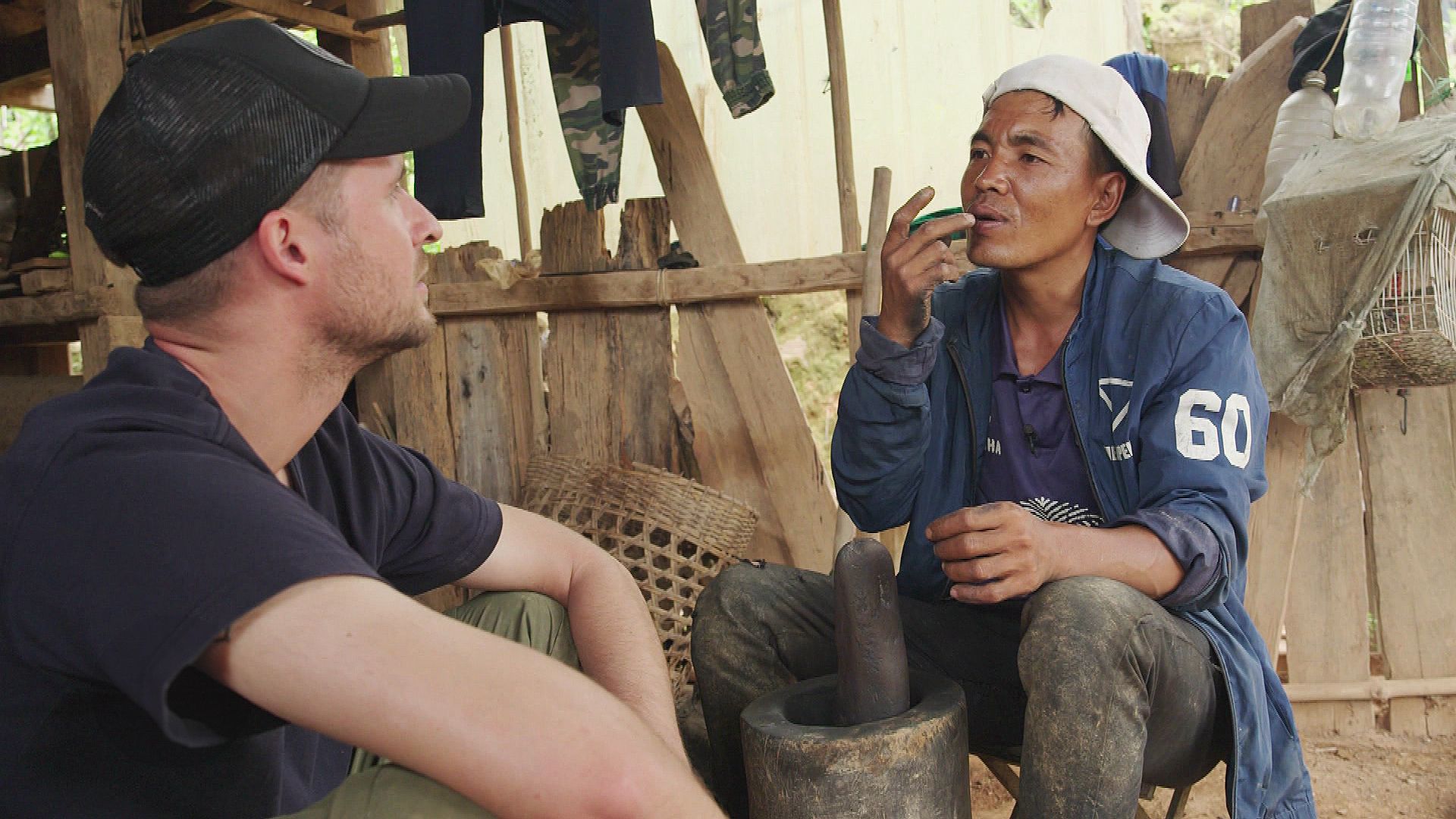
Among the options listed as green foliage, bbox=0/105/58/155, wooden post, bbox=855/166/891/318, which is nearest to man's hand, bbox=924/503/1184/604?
wooden post, bbox=855/166/891/318

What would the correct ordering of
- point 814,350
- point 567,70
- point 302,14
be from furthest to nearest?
point 814,350, point 302,14, point 567,70

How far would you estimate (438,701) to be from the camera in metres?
1.28

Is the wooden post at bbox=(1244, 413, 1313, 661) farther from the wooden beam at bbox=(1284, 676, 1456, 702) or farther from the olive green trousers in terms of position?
the olive green trousers

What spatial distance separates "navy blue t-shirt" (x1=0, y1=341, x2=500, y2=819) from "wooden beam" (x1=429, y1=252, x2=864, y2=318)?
97.3 inches

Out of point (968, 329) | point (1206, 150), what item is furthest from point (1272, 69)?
point (968, 329)

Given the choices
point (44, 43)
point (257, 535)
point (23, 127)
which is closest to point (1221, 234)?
point (257, 535)

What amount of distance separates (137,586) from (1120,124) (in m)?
2.24

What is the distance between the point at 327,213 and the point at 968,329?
5.24ft

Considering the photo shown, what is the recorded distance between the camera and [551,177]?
6.71 metres

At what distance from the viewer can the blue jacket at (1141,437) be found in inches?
85.7

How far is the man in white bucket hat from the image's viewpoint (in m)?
1.99

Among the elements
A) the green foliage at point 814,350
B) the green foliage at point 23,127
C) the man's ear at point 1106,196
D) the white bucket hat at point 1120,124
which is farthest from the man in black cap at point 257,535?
the green foliage at point 23,127

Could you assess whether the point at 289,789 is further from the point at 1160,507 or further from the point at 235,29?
the point at 1160,507

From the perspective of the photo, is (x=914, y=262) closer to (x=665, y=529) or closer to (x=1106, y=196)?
(x=1106, y=196)
